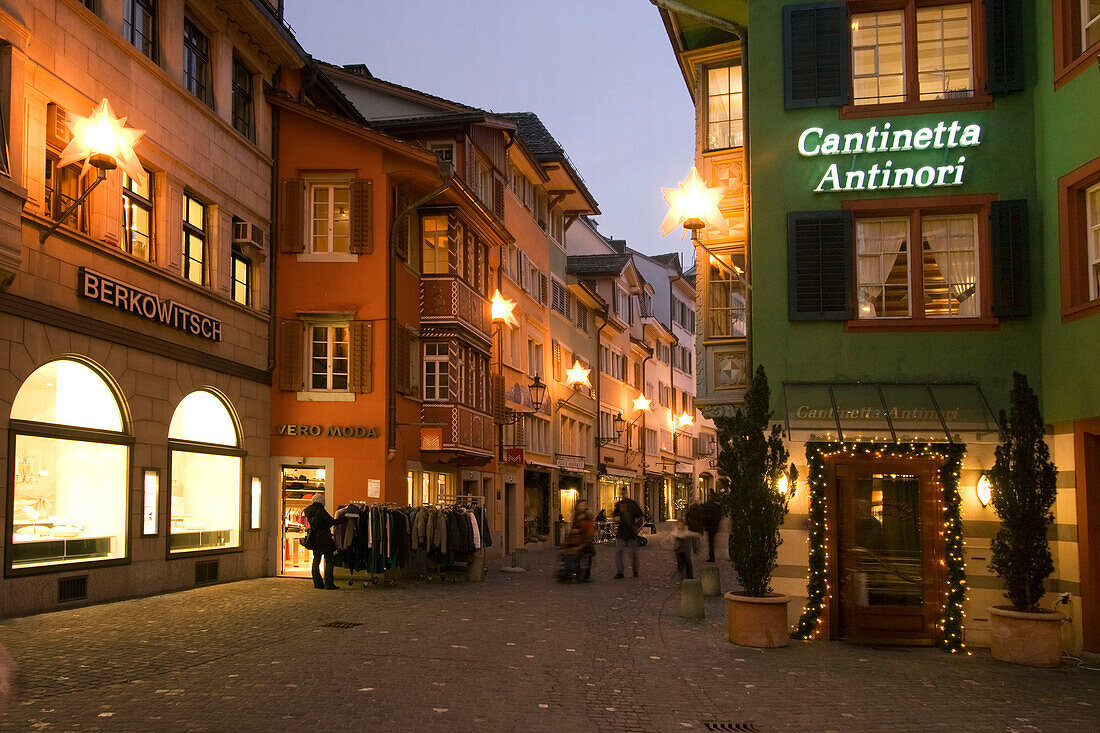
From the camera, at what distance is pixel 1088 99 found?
13.7 metres

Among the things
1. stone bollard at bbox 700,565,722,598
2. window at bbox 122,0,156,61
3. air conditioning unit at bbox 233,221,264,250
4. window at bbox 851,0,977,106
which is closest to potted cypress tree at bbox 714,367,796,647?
window at bbox 851,0,977,106

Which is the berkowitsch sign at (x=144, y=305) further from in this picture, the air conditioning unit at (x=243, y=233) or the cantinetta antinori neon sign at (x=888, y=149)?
the cantinetta antinori neon sign at (x=888, y=149)

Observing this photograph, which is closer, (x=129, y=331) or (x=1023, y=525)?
(x=1023, y=525)

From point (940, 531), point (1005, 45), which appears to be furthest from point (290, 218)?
point (940, 531)

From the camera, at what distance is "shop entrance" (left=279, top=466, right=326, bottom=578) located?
78.1 ft

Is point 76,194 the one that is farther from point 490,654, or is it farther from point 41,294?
point 490,654

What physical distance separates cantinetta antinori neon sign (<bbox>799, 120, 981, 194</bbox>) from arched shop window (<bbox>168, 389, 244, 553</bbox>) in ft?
37.6

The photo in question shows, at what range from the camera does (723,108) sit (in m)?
20.0

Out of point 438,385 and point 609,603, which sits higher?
point 438,385

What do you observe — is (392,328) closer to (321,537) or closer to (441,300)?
(441,300)

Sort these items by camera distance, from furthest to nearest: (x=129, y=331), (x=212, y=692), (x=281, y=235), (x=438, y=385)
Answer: (x=438, y=385) → (x=281, y=235) → (x=129, y=331) → (x=212, y=692)

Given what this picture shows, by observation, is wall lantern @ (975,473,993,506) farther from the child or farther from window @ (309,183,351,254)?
window @ (309,183,351,254)

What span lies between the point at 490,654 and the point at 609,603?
7.14 m

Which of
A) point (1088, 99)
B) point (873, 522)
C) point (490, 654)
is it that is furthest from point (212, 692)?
point (1088, 99)
